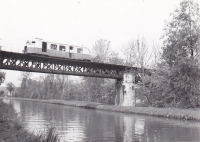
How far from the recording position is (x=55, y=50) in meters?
38.9

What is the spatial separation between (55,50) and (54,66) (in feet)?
8.81

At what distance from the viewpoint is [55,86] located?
88.8 m

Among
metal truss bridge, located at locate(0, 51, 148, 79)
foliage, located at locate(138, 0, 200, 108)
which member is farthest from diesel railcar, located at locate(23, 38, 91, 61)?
foliage, located at locate(138, 0, 200, 108)

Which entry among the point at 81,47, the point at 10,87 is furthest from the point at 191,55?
the point at 10,87

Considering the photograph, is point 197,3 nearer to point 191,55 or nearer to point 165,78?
point 191,55

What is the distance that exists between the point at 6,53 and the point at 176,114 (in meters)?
25.2

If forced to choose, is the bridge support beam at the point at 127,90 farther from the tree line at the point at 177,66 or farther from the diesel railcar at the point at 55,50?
the diesel railcar at the point at 55,50

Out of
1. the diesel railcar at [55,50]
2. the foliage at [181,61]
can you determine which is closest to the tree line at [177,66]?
the foliage at [181,61]

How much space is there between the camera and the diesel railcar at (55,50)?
37031mm

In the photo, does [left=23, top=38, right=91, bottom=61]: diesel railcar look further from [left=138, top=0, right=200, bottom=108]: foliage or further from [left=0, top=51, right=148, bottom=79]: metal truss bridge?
[left=138, top=0, right=200, bottom=108]: foliage

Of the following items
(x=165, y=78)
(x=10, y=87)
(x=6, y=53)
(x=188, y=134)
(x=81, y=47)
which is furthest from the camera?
(x=10, y=87)

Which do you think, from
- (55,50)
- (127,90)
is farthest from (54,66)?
(127,90)

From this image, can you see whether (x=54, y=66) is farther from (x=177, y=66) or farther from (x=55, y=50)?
(x=177, y=66)

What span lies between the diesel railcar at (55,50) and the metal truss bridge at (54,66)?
0.98 m
